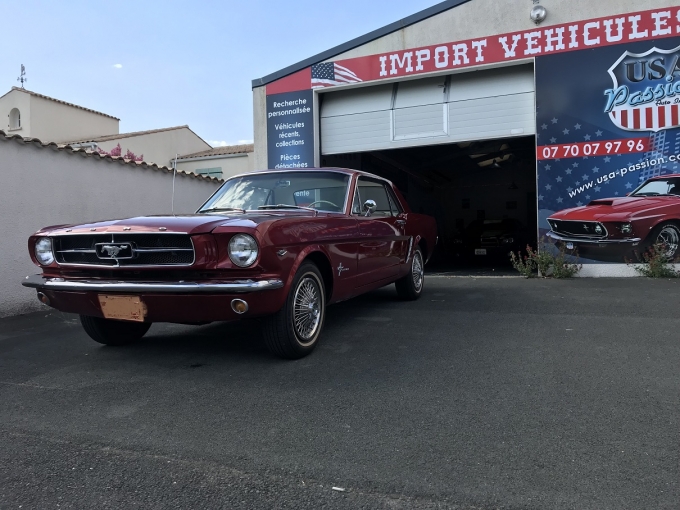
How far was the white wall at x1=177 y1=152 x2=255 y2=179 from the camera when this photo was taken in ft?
62.1

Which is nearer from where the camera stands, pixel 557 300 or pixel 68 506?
pixel 68 506

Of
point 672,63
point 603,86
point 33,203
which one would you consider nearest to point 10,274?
point 33,203

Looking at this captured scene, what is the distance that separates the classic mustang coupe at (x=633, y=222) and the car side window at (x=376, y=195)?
444 cm

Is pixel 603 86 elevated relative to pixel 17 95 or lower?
lower

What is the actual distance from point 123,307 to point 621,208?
786 cm

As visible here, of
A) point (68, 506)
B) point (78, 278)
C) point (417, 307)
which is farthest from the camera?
point (417, 307)

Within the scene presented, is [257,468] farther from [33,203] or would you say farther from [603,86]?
[603,86]

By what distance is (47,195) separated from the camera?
23.5 ft

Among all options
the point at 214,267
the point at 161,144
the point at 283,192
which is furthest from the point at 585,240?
the point at 161,144

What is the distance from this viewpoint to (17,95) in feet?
69.2

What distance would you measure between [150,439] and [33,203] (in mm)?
5574

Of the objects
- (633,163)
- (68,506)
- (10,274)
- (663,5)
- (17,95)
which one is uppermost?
(17,95)

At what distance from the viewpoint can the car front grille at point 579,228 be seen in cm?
862

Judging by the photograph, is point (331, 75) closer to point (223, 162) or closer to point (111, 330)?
point (111, 330)
